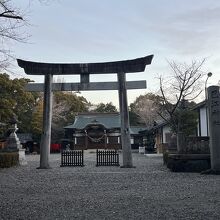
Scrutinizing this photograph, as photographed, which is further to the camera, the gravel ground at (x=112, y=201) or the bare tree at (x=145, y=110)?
the bare tree at (x=145, y=110)

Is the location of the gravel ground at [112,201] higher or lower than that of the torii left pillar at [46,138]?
lower

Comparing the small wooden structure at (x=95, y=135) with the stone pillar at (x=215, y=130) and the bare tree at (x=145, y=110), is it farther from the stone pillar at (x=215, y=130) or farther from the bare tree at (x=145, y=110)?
the stone pillar at (x=215, y=130)

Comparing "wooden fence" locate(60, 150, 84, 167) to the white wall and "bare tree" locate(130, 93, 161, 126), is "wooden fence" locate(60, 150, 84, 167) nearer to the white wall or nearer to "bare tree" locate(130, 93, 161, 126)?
the white wall

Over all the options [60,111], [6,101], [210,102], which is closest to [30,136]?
[60,111]

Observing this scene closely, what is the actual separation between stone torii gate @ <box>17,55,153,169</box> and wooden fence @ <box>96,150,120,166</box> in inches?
93.9

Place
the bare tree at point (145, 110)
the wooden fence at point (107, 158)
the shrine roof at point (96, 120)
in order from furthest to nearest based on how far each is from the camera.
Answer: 1. the bare tree at point (145, 110)
2. the shrine roof at point (96, 120)
3. the wooden fence at point (107, 158)

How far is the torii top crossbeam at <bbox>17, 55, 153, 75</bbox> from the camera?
2059 cm

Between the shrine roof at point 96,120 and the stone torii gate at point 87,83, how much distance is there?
34.0m

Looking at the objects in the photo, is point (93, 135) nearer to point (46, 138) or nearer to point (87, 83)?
point (87, 83)

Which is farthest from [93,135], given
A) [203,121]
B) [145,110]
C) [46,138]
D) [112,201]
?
[112,201]

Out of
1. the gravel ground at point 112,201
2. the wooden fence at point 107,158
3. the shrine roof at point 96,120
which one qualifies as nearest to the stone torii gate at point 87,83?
the wooden fence at point 107,158

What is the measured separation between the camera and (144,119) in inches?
2625

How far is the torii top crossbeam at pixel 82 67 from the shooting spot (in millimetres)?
20594

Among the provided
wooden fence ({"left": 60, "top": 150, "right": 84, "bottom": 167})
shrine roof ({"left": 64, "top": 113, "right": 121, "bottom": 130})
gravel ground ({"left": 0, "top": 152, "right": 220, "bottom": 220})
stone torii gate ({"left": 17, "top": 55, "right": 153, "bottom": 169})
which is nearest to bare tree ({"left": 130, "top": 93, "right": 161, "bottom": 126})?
shrine roof ({"left": 64, "top": 113, "right": 121, "bottom": 130})
